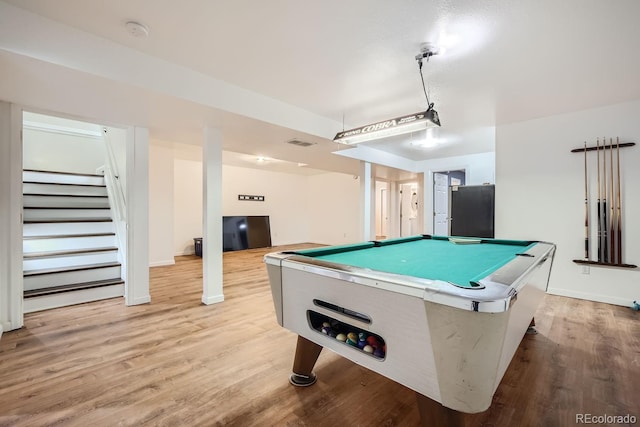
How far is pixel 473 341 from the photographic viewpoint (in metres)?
0.96

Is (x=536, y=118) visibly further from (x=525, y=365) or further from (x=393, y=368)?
(x=393, y=368)

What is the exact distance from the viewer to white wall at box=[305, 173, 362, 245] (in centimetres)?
831

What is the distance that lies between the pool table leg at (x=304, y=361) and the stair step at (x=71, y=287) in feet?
9.80

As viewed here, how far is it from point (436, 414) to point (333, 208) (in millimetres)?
7742

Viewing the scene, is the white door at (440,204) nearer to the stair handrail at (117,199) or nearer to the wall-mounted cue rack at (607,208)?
the wall-mounted cue rack at (607,208)

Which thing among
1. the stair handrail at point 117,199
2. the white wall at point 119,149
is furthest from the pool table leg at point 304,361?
the white wall at point 119,149

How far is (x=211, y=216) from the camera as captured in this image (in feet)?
10.7

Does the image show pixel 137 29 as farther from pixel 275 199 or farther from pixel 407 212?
pixel 407 212

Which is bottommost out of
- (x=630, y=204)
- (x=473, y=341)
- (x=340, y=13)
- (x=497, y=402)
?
(x=497, y=402)

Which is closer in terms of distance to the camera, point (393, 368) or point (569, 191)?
point (393, 368)

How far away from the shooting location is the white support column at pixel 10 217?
2.45 metres

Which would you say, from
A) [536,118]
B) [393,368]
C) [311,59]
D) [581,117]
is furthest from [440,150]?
[393,368]

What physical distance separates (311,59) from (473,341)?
232 cm

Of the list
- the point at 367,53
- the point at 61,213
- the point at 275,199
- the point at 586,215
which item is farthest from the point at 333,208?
the point at 367,53
